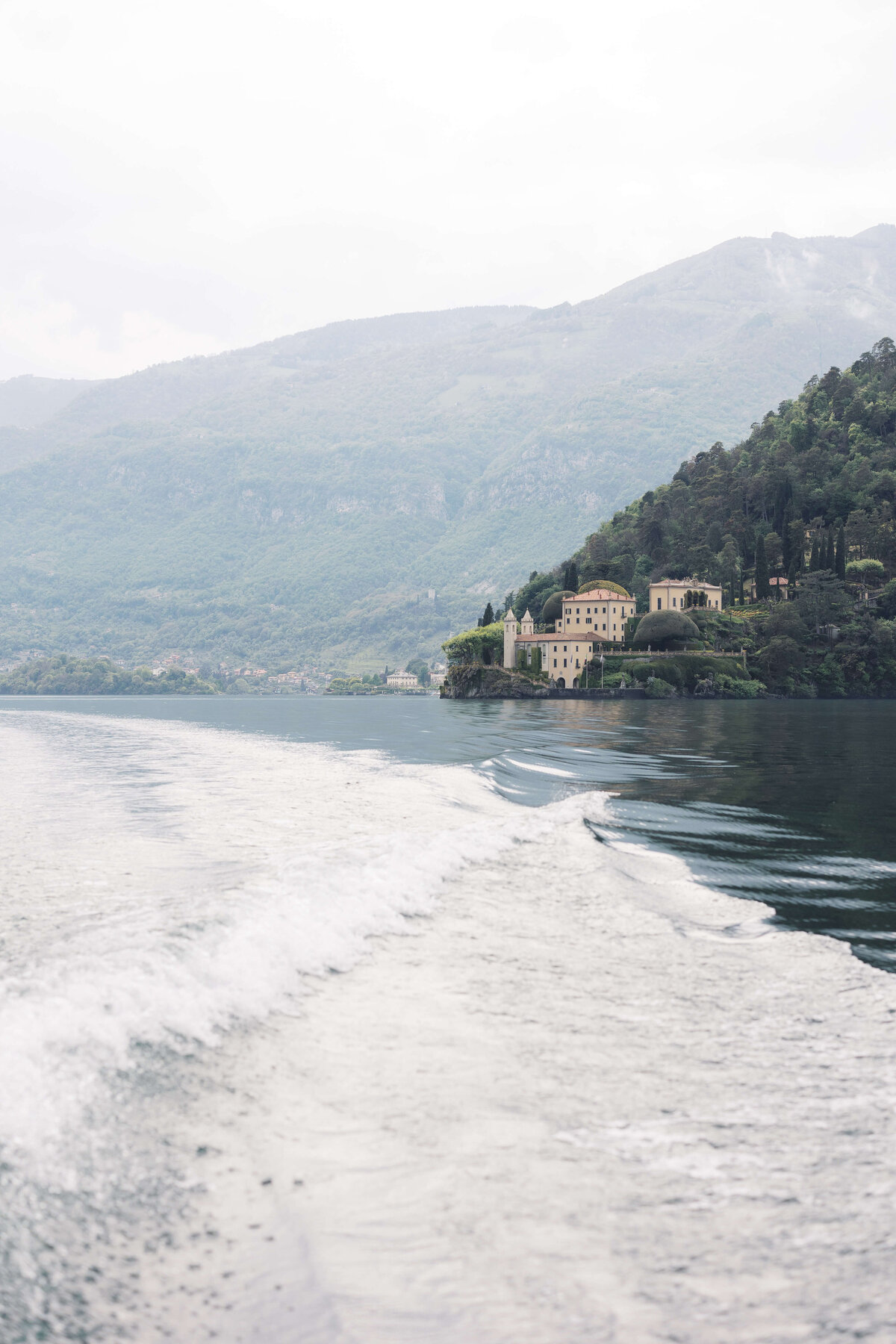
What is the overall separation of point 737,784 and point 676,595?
380 ft

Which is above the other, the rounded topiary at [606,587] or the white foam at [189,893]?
the rounded topiary at [606,587]

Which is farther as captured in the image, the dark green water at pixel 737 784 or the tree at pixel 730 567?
the tree at pixel 730 567

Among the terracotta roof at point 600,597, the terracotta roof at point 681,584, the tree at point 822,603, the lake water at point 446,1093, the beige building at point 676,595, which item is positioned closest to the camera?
the lake water at point 446,1093

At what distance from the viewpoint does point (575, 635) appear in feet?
456

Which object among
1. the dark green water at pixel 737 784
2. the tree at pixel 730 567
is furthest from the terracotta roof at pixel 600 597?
the dark green water at pixel 737 784

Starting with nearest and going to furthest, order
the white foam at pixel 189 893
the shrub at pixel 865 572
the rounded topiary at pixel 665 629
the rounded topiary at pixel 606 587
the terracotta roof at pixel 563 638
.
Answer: the white foam at pixel 189 893, the rounded topiary at pixel 665 629, the terracotta roof at pixel 563 638, the shrub at pixel 865 572, the rounded topiary at pixel 606 587

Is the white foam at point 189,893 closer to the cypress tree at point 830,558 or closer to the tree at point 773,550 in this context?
the cypress tree at point 830,558

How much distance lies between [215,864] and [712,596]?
451 feet

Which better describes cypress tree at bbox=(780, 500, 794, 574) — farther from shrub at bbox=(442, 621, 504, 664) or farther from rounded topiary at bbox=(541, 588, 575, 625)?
shrub at bbox=(442, 621, 504, 664)

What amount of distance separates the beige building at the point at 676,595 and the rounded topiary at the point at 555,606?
46.1ft

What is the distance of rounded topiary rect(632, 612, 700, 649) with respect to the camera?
13088 cm

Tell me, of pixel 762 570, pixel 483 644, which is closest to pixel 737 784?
pixel 483 644

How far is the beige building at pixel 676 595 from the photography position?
141375 millimetres

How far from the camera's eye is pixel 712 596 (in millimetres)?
144875
